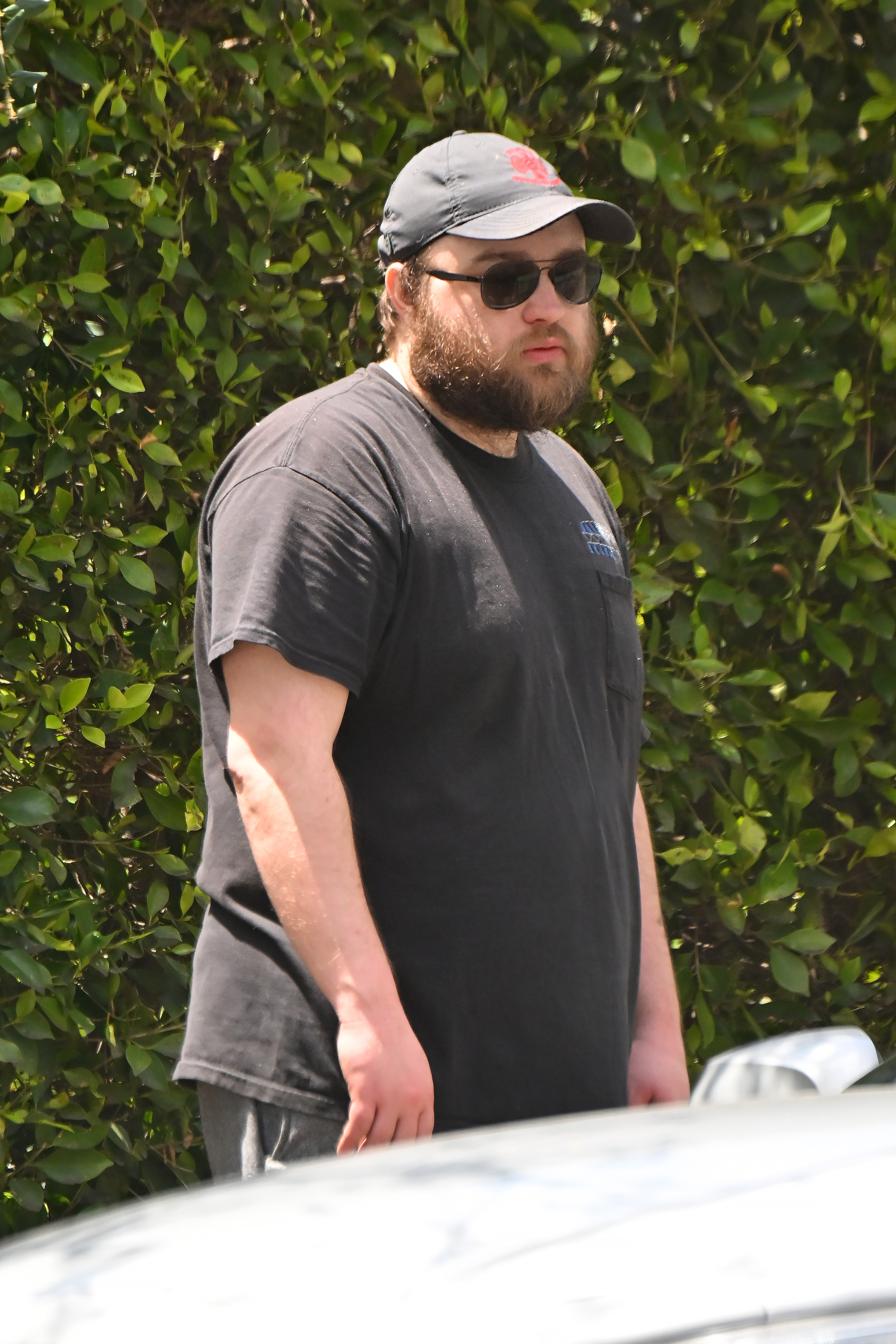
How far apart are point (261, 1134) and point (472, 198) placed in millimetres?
1374

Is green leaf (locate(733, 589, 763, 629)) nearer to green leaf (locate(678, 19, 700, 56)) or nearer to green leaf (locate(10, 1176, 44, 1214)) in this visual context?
green leaf (locate(678, 19, 700, 56))

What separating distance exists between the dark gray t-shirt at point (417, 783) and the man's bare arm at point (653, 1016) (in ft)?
0.86

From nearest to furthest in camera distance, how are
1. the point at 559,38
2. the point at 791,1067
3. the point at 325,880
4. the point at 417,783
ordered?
1. the point at 791,1067
2. the point at 325,880
3. the point at 417,783
4. the point at 559,38

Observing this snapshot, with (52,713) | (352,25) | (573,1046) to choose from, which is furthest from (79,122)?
(573,1046)

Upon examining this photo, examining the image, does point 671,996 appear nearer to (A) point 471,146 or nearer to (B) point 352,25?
(A) point 471,146

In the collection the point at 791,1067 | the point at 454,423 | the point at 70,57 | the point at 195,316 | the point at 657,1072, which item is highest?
the point at 70,57

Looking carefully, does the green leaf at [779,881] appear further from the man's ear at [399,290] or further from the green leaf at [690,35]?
the green leaf at [690,35]

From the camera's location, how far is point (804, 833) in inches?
128

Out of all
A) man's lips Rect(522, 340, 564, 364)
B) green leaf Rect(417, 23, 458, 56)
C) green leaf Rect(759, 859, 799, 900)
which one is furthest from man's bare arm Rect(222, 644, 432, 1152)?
green leaf Rect(417, 23, 458, 56)

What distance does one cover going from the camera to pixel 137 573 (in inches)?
109

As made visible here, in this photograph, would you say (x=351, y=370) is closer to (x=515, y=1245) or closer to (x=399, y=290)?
(x=399, y=290)

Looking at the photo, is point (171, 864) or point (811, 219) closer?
point (171, 864)

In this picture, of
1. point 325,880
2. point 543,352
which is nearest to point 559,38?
point 543,352

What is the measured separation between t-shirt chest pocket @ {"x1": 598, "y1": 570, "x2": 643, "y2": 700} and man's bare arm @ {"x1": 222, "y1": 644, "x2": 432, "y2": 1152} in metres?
0.53
